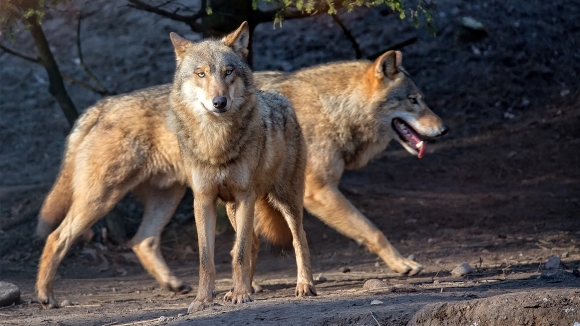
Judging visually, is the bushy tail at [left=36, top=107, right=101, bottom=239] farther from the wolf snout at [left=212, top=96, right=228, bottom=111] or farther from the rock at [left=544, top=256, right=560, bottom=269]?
the rock at [left=544, top=256, right=560, bottom=269]

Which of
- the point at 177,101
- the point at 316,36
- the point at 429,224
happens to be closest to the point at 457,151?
the point at 429,224

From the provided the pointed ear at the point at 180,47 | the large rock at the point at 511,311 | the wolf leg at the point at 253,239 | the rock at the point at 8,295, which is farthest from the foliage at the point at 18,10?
the large rock at the point at 511,311

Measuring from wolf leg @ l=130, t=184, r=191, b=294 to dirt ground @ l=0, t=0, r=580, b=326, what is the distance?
223 mm

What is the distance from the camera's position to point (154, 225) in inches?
283

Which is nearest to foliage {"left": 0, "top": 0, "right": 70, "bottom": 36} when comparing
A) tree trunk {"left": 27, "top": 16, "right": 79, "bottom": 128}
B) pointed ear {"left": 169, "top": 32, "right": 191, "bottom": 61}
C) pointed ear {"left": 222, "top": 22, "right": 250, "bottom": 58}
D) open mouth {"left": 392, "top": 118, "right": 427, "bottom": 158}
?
pointed ear {"left": 169, "top": 32, "right": 191, "bottom": 61}

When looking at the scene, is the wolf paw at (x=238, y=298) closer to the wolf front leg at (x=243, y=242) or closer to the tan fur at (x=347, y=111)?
the wolf front leg at (x=243, y=242)

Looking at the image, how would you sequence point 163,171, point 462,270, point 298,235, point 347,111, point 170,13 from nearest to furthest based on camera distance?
point 298,235
point 462,270
point 163,171
point 347,111
point 170,13

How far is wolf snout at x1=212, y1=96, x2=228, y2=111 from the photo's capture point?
494cm

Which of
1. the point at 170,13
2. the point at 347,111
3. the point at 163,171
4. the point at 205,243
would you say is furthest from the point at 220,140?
the point at 170,13

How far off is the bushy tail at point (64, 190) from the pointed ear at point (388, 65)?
258 centimetres

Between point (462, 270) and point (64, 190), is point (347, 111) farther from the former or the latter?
point (64, 190)

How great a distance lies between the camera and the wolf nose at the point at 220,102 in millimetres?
4938

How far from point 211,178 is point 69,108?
13.3ft

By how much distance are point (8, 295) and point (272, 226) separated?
210 centimetres
